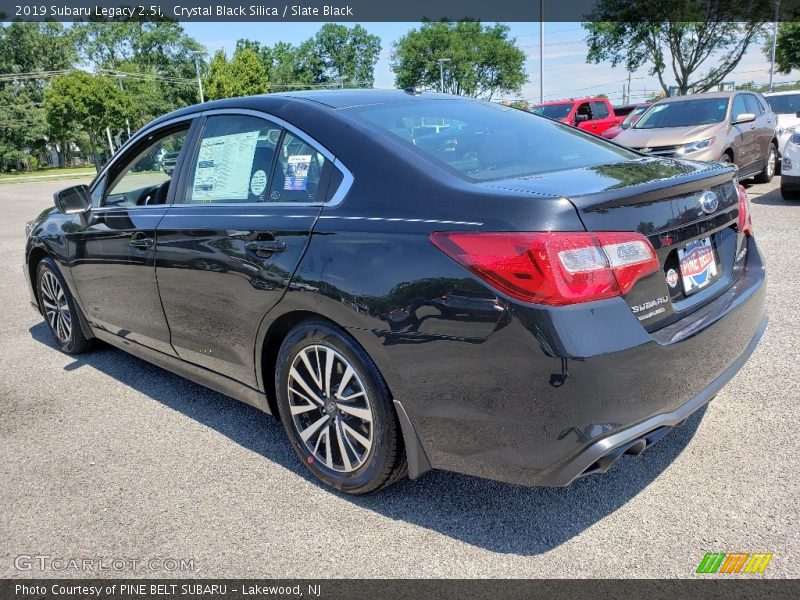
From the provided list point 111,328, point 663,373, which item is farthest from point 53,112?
point 663,373

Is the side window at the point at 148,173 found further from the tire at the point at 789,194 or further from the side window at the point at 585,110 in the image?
the side window at the point at 585,110

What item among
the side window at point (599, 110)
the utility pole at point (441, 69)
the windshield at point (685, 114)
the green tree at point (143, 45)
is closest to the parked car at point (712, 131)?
the windshield at point (685, 114)

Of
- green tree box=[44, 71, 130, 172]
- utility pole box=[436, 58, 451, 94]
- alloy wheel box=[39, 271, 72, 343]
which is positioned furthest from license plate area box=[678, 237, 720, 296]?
utility pole box=[436, 58, 451, 94]

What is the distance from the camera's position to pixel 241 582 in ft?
7.87

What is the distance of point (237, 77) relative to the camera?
5788 centimetres

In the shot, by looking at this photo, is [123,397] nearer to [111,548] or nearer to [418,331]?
[111,548]

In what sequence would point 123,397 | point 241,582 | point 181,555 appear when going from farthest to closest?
point 123,397 → point 181,555 → point 241,582

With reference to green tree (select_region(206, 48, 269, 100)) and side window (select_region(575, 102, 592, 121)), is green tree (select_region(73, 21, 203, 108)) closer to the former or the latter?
green tree (select_region(206, 48, 269, 100))

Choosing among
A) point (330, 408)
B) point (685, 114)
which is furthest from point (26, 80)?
point (330, 408)

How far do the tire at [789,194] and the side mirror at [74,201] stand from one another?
364 inches

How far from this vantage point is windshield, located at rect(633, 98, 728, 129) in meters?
10.5

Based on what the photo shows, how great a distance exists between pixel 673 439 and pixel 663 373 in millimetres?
1036

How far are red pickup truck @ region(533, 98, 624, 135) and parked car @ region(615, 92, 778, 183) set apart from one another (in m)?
5.45

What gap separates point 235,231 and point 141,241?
3.01 ft
